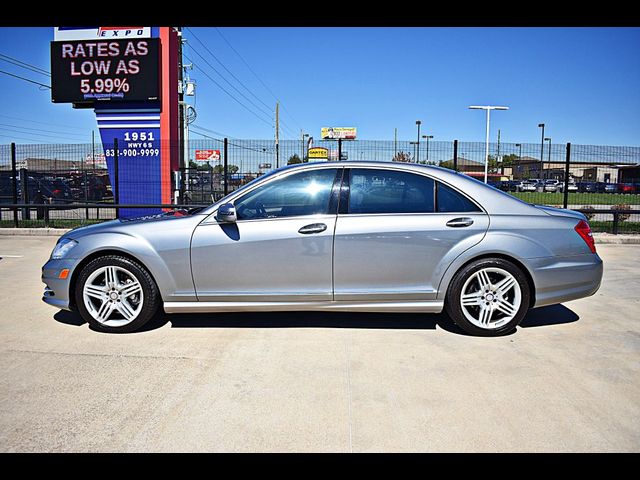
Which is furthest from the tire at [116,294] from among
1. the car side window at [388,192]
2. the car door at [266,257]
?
the car side window at [388,192]

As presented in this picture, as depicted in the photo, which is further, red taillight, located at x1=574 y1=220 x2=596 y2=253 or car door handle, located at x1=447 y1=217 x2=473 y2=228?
red taillight, located at x1=574 y1=220 x2=596 y2=253

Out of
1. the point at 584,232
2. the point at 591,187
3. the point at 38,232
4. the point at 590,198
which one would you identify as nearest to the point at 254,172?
the point at 38,232

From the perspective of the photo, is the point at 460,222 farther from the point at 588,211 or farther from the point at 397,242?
the point at 588,211

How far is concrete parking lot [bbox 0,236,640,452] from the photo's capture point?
Answer: 294cm

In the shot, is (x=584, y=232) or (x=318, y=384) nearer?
(x=318, y=384)

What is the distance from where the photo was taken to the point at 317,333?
192 inches

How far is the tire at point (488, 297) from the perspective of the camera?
475 cm

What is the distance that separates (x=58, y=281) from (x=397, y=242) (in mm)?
3199

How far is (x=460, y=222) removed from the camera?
15.7 ft

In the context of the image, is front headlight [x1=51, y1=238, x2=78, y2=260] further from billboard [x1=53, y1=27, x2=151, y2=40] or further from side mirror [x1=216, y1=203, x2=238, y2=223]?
billboard [x1=53, y1=27, x2=151, y2=40]

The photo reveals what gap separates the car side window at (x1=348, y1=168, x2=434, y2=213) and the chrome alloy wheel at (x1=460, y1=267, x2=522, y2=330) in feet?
2.59

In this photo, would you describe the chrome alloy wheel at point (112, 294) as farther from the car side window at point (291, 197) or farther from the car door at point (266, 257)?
the car side window at point (291, 197)

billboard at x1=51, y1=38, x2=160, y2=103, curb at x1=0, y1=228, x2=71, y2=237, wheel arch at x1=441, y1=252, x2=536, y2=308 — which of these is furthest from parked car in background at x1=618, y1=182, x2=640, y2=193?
curb at x1=0, y1=228, x2=71, y2=237
